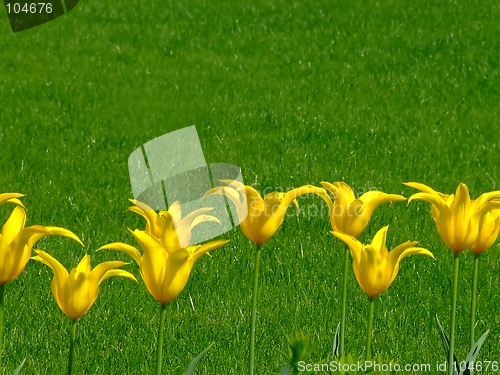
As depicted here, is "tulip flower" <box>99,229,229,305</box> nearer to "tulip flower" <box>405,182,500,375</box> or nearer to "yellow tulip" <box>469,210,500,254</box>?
"tulip flower" <box>405,182,500,375</box>

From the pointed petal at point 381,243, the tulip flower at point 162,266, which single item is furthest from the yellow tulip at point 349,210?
the tulip flower at point 162,266

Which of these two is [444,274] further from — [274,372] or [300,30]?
[300,30]

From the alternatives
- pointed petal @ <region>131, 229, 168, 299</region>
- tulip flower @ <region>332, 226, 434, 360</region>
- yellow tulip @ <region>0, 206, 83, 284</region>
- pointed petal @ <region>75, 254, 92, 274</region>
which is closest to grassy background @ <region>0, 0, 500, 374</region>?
tulip flower @ <region>332, 226, 434, 360</region>

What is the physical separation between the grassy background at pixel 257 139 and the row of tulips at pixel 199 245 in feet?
1.07

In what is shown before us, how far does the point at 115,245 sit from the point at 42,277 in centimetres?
276

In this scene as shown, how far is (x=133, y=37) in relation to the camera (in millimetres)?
9586

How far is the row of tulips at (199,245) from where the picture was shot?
2033 mm

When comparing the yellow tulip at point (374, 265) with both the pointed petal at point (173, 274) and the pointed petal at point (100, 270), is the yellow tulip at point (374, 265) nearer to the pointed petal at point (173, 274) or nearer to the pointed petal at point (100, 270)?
the pointed petal at point (173, 274)

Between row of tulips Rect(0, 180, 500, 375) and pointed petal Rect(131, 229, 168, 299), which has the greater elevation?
pointed petal Rect(131, 229, 168, 299)

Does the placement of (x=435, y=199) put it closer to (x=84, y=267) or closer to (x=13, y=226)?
(x=84, y=267)

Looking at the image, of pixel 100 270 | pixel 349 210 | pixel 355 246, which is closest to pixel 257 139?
pixel 349 210

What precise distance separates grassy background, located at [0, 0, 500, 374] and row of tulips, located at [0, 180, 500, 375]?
33 cm

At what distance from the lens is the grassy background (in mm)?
4160

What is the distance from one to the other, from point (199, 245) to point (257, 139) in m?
4.81
